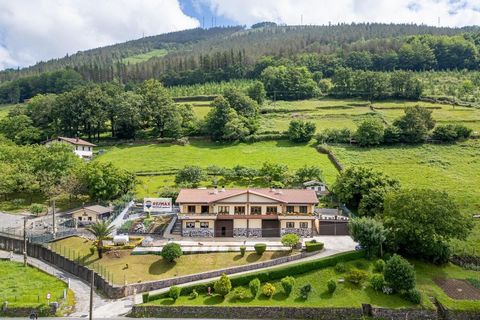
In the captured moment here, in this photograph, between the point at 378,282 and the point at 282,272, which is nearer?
the point at 378,282

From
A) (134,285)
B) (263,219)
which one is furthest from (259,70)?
(134,285)

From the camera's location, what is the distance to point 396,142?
9325cm

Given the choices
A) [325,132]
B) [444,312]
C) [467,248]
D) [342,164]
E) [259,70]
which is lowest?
[444,312]

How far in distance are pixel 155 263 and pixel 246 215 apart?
14470 millimetres

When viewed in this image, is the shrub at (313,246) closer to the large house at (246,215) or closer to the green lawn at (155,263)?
the green lawn at (155,263)

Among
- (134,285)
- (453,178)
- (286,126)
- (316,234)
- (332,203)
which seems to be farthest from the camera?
(286,126)

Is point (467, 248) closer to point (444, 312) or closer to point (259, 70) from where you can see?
point (444, 312)

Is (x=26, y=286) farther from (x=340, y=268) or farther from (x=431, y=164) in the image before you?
(x=431, y=164)

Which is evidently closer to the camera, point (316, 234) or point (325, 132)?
point (316, 234)

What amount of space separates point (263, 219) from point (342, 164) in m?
29.9

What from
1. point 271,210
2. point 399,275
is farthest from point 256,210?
point 399,275

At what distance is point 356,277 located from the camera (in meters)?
44.8

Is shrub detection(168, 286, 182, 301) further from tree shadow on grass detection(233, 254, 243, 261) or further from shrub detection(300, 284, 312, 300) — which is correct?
shrub detection(300, 284, 312, 300)

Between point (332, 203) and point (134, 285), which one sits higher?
point (332, 203)
